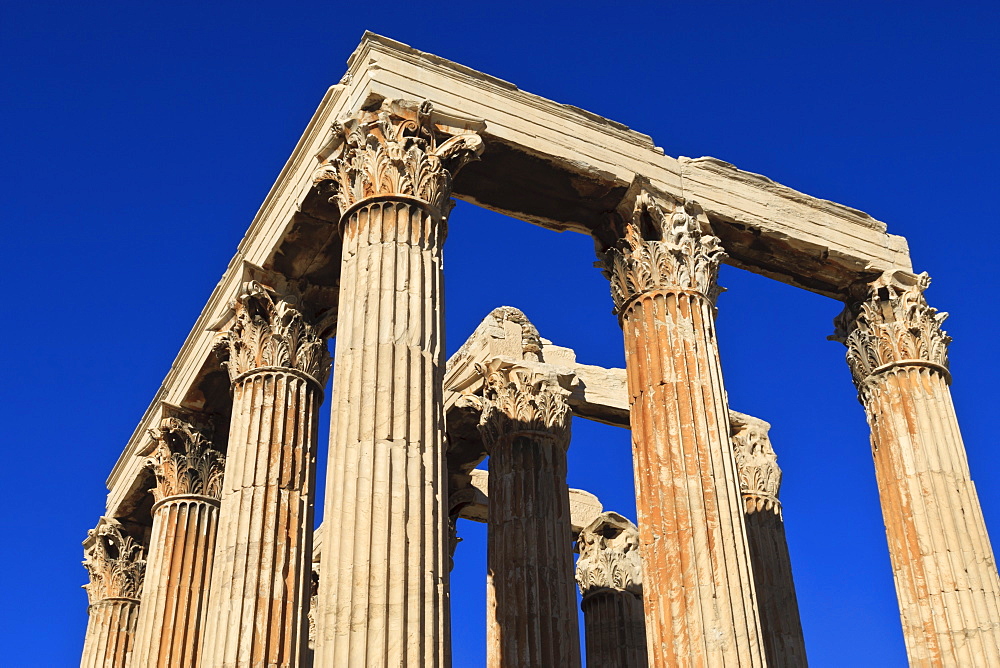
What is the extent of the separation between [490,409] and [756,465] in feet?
23.9

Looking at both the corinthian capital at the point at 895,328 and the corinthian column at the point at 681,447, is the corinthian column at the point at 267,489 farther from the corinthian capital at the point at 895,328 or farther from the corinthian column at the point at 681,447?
the corinthian capital at the point at 895,328

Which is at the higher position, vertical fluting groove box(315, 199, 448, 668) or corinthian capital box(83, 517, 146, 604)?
corinthian capital box(83, 517, 146, 604)

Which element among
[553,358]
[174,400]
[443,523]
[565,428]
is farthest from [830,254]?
[174,400]

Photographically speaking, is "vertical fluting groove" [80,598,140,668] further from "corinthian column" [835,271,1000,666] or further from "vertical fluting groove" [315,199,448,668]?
"corinthian column" [835,271,1000,666]

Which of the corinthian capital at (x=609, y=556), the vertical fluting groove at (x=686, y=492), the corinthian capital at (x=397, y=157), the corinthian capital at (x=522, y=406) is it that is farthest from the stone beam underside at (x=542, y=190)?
the corinthian capital at (x=609, y=556)

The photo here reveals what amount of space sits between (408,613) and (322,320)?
9.29 metres

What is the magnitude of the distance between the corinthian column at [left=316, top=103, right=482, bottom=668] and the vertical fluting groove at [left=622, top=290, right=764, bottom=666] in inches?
149

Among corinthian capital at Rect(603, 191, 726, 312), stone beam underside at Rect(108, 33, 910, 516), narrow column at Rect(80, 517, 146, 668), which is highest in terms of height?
stone beam underside at Rect(108, 33, 910, 516)

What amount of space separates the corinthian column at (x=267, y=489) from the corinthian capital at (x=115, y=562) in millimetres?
10278

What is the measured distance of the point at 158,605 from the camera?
22.2 meters

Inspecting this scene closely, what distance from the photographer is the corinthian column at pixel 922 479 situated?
19.0 metres

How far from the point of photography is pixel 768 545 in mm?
25781

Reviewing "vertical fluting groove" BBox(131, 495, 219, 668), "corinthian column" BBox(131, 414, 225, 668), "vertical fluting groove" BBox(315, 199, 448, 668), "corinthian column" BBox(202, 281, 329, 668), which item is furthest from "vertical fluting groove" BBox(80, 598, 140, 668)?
"vertical fluting groove" BBox(315, 199, 448, 668)

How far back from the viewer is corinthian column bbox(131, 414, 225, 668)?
71.8 ft
